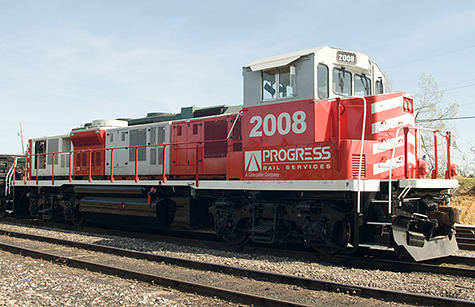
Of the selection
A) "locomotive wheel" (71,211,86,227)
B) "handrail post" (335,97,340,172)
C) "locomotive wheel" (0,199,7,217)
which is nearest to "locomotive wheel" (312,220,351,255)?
"handrail post" (335,97,340,172)

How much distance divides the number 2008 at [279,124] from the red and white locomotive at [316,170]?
20 millimetres

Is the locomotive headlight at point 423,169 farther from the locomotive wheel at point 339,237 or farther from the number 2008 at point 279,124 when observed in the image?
the number 2008 at point 279,124

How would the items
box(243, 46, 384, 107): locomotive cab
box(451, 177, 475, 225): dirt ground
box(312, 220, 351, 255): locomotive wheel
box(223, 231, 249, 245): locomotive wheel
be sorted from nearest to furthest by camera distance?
1. box(312, 220, 351, 255): locomotive wheel
2. box(243, 46, 384, 107): locomotive cab
3. box(223, 231, 249, 245): locomotive wheel
4. box(451, 177, 475, 225): dirt ground

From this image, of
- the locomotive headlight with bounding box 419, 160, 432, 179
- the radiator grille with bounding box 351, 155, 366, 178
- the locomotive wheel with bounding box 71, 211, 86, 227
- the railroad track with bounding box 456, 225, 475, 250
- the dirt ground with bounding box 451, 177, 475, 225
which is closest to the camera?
the radiator grille with bounding box 351, 155, 366, 178

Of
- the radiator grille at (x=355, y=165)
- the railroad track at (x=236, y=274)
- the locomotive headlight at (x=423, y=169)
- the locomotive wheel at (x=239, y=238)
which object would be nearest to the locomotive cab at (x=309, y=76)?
the radiator grille at (x=355, y=165)

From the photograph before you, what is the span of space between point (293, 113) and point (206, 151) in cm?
286

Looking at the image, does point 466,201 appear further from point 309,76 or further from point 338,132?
point 309,76

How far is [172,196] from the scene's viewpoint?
9914 mm

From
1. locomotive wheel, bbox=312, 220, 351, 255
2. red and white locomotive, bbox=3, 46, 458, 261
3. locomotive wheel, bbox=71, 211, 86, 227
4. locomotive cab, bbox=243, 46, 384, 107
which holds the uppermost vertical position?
locomotive cab, bbox=243, 46, 384, 107

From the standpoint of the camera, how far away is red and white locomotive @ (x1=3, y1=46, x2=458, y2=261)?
22.3 feet

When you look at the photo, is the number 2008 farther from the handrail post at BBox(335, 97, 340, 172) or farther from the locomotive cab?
the handrail post at BBox(335, 97, 340, 172)

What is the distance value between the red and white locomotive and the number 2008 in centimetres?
2

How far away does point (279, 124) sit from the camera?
7613 mm

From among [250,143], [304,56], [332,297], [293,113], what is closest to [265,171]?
[250,143]
